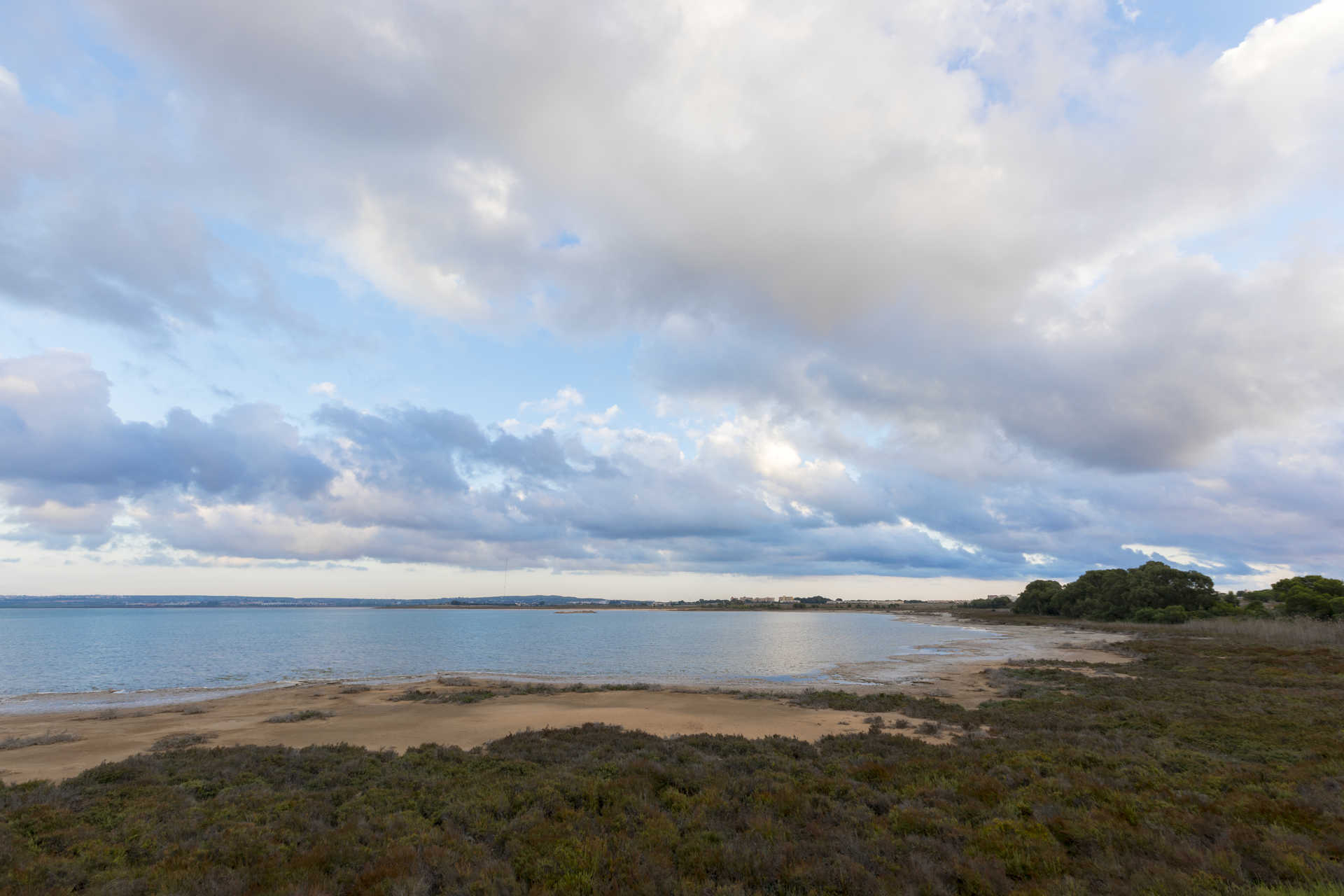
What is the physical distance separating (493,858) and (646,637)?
9804cm

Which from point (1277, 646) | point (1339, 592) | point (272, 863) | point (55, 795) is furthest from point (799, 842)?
point (1339, 592)

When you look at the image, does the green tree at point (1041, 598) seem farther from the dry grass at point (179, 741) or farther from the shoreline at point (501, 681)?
the dry grass at point (179, 741)

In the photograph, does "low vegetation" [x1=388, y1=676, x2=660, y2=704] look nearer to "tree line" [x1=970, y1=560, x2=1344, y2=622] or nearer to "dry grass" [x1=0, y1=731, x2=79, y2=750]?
"dry grass" [x1=0, y1=731, x2=79, y2=750]

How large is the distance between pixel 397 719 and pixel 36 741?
14.0 meters

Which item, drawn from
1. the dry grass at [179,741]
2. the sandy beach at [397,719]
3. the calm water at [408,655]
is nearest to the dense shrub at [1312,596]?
the calm water at [408,655]

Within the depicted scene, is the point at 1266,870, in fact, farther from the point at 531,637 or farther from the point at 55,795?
the point at 531,637

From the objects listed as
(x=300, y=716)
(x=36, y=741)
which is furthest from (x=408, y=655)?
(x=36, y=741)

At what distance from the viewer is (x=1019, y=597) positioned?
183000 mm

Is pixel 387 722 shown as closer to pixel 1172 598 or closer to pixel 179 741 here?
pixel 179 741

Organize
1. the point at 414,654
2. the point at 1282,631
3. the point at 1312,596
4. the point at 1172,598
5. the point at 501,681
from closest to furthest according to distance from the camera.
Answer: the point at 501,681 → the point at 1282,631 → the point at 414,654 → the point at 1312,596 → the point at 1172,598

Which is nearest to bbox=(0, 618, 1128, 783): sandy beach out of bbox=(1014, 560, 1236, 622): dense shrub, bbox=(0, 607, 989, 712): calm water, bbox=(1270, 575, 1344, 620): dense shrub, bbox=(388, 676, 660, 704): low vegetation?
bbox=(388, 676, 660, 704): low vegetation

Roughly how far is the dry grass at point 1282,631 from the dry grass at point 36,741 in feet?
297

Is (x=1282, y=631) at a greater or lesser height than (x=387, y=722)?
greater

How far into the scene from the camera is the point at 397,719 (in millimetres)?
28891
